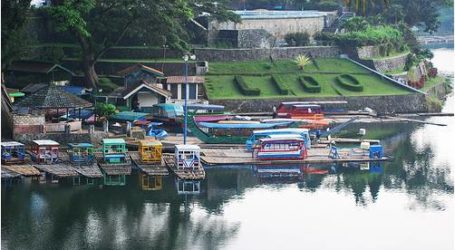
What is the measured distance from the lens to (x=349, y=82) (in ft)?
297

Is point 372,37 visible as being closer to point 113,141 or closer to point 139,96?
point 139,96

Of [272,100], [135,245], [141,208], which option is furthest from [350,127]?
[135,245]

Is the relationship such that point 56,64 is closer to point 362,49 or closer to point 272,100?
point 272,100

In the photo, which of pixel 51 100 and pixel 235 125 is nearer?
pixel 51 100

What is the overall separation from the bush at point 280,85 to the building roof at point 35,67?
14.5 metres

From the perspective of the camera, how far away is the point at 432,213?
186ft

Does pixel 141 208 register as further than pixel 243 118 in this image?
No

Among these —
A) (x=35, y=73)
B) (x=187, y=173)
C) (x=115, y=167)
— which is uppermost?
(x=35, y=73)

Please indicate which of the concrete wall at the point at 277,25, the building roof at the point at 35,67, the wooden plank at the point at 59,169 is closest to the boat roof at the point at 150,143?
the wooden plank at the point at 59,169

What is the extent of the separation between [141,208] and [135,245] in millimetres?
7044

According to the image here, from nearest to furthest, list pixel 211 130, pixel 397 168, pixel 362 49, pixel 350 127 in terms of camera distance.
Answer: pixel 397 168 < pixel 211 130 < pixel 350 127 < pixel 362 49

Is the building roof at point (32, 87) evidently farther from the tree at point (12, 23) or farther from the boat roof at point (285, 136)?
the boat roof at point (285, 136)

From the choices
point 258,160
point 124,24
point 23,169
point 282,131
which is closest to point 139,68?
point 124,24

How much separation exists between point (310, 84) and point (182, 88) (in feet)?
32.2
